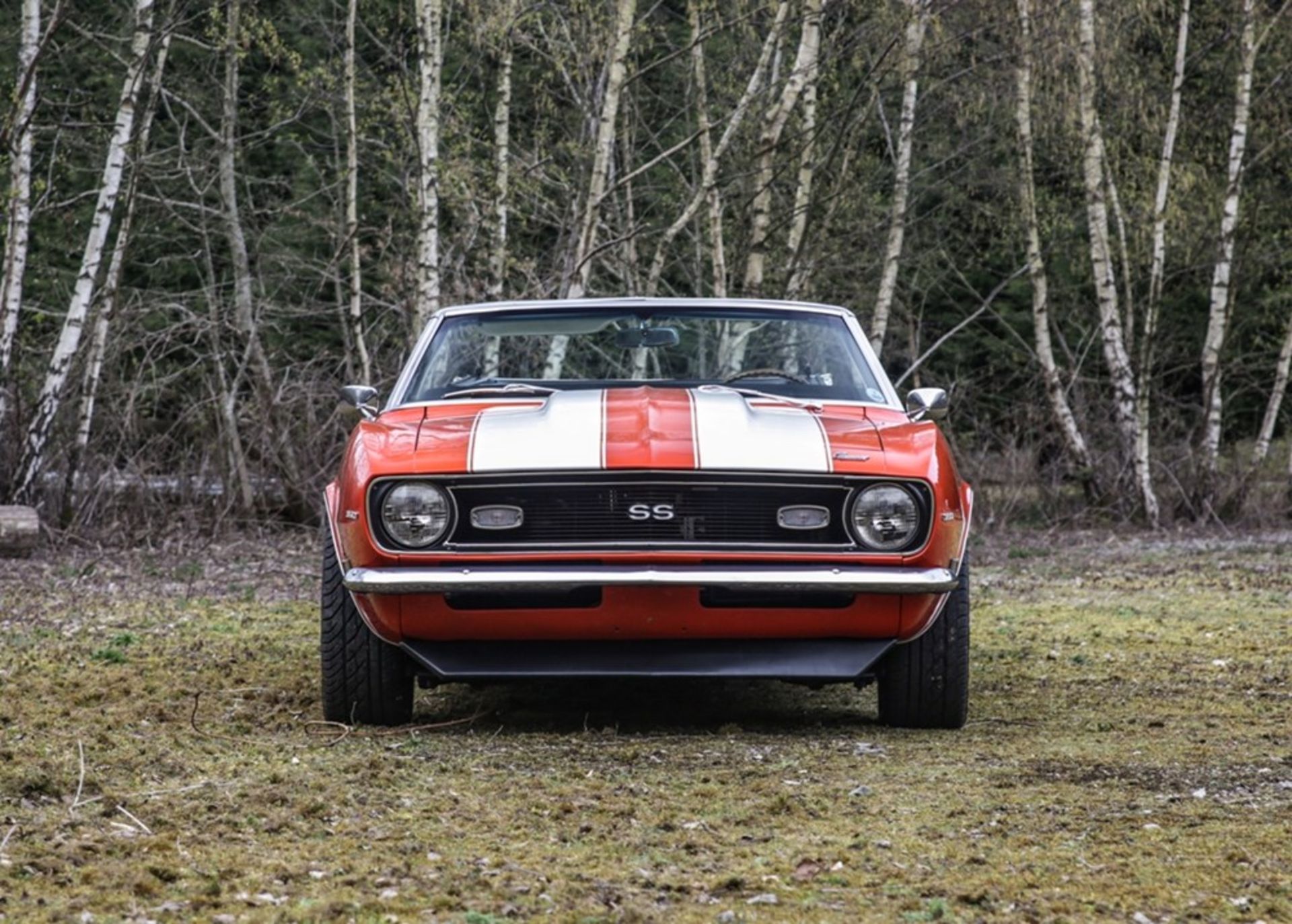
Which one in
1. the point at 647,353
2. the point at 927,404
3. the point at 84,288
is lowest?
the point at 927,404

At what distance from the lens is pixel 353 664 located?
20.7ft

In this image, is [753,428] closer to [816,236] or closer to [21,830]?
[21,830]

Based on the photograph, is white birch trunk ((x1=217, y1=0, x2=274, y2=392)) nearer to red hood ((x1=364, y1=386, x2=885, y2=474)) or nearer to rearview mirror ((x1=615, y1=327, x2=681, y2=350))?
rearview mirror ((x1=615, y1=327, x2=681, y2=350))

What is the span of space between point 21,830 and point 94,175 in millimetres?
22469

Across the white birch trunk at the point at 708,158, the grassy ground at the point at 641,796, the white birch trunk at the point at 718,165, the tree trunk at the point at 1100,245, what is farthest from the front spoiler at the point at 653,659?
the tree trunk at the point at 1100,245

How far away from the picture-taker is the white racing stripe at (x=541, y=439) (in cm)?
599

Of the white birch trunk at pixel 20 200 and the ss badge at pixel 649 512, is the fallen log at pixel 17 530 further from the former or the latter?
the ss badge at pixel 649 512

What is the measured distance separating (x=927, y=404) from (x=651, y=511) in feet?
Answer: 5.06

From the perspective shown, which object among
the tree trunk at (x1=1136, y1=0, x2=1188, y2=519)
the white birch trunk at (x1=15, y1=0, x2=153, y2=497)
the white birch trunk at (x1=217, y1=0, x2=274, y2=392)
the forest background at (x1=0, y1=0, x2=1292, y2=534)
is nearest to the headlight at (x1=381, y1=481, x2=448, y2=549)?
the forest background at (x1=0, y1=0, x2=1292, y2=534)

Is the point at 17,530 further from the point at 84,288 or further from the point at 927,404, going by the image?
the point at 927,404

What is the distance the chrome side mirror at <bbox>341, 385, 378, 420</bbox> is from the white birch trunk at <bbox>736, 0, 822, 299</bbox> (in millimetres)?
7876

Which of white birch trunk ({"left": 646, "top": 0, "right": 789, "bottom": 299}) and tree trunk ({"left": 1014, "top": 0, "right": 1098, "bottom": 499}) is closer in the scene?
white birch trunk ({"left": 646, "top": 0, "right": 789, "bottom": 299})

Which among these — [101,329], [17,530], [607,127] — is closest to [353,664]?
[17,530]

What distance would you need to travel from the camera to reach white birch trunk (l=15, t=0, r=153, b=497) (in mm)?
14328
